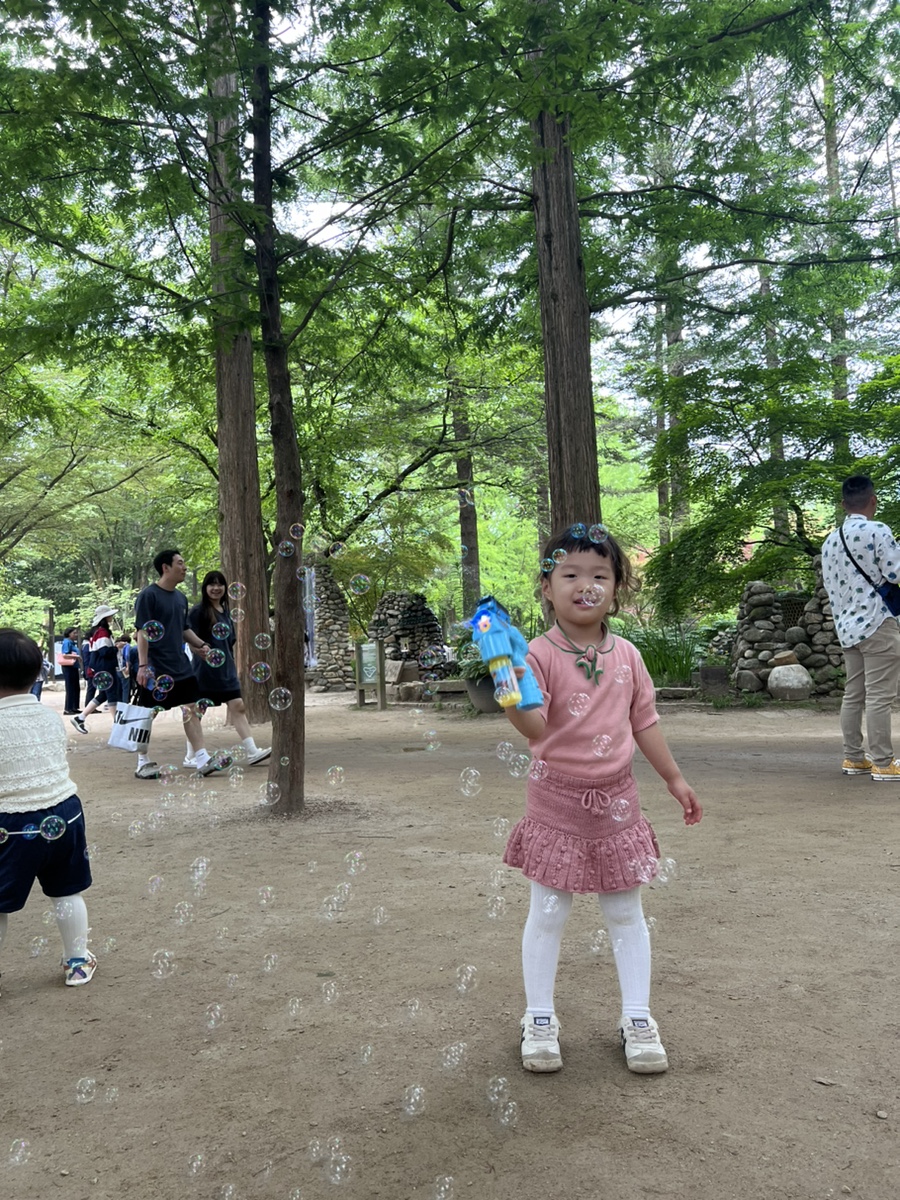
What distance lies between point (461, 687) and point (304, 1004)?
13520 mm

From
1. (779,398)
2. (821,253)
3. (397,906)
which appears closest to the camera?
(397,906)

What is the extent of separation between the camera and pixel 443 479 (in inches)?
Answer: 889

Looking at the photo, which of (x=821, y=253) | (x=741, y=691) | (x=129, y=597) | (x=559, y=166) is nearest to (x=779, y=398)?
(x=821, y=253)

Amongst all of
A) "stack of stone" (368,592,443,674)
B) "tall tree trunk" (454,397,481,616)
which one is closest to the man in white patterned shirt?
"tall tree trunk" (454,397,481,616)

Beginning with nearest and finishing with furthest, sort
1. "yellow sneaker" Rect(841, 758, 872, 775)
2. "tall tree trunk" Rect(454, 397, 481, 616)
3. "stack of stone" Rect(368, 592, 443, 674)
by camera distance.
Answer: "yellow sneaker" Rect(841, 758, 872, 775)
"tall tree trunk" Rect(454, 397, 481, 616)
"stack of stone" Rect(368, 592, 443, 674)

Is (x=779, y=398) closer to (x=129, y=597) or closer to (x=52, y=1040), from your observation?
(x=52, y=1040)

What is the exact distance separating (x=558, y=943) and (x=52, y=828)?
1977 millimetres

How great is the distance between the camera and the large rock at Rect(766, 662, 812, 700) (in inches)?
538

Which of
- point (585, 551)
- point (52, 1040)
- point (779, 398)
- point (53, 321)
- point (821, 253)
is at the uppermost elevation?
point (821, 253)

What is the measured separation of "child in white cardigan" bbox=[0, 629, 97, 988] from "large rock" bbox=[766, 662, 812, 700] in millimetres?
11739

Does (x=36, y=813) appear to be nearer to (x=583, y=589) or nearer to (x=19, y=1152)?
(x=19, y=1152)

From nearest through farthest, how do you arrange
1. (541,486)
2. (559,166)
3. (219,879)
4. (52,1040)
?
1. (52,1040)
2. (219,879)
3. (559,166)
4. (541,486)

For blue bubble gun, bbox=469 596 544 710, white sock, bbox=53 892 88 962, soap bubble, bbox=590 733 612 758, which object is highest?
blue bubble gun, bbox=469 596 544 710

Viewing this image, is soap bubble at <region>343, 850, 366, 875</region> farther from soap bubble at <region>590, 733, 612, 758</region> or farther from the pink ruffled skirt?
soap bubble at <region>590, 733, 612, 758</region>
